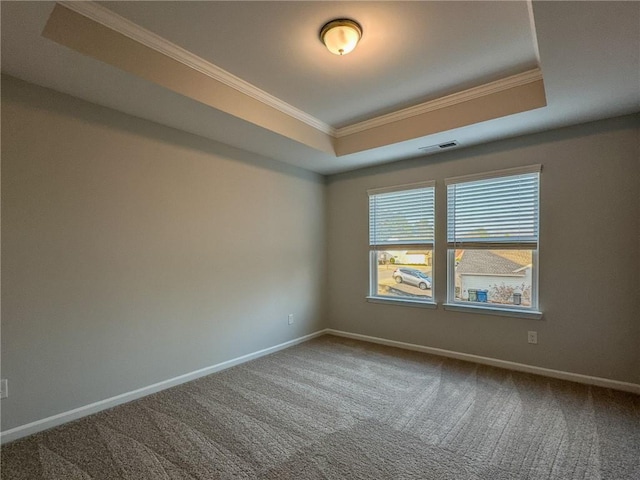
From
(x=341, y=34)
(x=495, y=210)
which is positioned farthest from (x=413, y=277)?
(x=341, y=34)

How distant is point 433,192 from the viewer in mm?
3955

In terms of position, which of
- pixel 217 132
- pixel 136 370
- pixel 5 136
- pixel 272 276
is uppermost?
pixel 217 132

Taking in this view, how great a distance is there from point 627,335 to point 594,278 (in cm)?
54

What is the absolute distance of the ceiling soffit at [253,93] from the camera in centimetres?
194

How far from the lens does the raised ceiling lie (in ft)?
6.16

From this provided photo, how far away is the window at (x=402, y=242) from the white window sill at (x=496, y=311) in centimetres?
30

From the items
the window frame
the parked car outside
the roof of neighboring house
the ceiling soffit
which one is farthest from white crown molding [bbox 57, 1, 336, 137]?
the roof of neighboring house

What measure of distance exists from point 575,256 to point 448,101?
1.93 m

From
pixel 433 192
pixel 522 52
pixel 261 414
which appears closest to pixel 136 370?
pixel 261 414

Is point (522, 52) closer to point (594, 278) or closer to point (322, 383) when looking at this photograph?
point (594, 278)

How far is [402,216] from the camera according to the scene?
423cm

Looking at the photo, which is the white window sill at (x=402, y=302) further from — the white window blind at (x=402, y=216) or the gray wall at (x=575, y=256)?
the white window blind at (x=402, y=216)

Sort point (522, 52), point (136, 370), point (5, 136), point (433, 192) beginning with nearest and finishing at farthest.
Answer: point (5, 136), point (522, 52), point (136, 370), point (433, 192)

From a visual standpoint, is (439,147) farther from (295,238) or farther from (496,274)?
(295,238)
